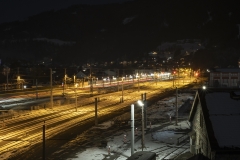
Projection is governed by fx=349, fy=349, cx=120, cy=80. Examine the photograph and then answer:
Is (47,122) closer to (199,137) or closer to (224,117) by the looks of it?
(199,137)

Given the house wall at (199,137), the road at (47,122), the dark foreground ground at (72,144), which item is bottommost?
the dark foreground ground at (72,144)

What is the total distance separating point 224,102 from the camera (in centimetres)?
1434

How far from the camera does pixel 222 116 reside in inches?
531

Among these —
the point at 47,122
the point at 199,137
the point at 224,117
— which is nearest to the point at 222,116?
the point at 224,117

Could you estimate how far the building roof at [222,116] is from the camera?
12328 millimetres

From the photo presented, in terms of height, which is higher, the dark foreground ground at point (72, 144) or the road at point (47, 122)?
the road at point (47, 122)

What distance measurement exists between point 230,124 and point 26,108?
1180 inches

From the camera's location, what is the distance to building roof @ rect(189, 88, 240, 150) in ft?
40.4

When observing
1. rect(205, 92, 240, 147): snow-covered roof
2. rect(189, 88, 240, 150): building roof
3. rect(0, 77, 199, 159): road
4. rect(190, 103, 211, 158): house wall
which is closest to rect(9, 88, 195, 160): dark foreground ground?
rect(0, 77, 199, 159): road

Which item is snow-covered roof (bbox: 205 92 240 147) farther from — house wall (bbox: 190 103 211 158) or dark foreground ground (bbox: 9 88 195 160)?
dark foreground ground (bbox: 9 88 195 160)

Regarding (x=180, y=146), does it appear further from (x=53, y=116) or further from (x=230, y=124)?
(x=53, y=116)

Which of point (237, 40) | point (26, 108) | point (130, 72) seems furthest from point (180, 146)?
point (237, 40)

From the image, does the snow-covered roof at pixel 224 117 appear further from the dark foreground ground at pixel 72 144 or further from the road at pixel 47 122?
the road at pixel 47 122

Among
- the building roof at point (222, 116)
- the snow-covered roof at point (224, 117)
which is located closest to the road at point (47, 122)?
the building roof at point (222, 116)
